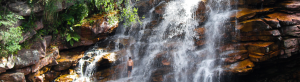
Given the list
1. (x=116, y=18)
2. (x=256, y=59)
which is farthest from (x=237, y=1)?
(x=116, y=18)

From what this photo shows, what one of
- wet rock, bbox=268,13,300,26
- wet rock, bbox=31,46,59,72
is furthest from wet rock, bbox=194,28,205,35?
wet rock, bbox=31,46,59,72

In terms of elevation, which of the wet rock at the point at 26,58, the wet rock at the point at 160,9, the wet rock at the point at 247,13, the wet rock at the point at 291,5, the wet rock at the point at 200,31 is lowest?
the wet rock at the point at 26,58

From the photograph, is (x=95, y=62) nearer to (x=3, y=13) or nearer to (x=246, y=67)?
(x=3, y=13)

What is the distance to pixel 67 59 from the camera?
8.66m

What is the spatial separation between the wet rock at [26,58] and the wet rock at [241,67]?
333 inches

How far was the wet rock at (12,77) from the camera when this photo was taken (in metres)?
6.55

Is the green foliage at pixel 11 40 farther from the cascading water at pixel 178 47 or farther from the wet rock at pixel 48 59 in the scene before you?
the cascading water at pixel 178 47

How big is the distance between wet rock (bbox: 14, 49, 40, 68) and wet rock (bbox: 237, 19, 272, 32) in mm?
9415

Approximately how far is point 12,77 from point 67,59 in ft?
7.69

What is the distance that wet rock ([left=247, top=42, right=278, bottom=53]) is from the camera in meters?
7.73

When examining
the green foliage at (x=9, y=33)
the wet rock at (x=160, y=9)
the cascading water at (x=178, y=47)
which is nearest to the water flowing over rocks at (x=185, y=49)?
the cascading water at (x=178, y=47)

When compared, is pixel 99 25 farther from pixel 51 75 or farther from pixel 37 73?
pixel 37 73

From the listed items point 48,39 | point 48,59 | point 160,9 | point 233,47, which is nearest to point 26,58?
point 48,59

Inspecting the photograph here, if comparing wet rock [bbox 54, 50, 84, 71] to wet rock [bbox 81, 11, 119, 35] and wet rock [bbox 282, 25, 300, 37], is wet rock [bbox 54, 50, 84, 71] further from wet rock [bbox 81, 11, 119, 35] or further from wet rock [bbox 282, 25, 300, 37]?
wet rock [bbox 282, 25, 300, 37]
